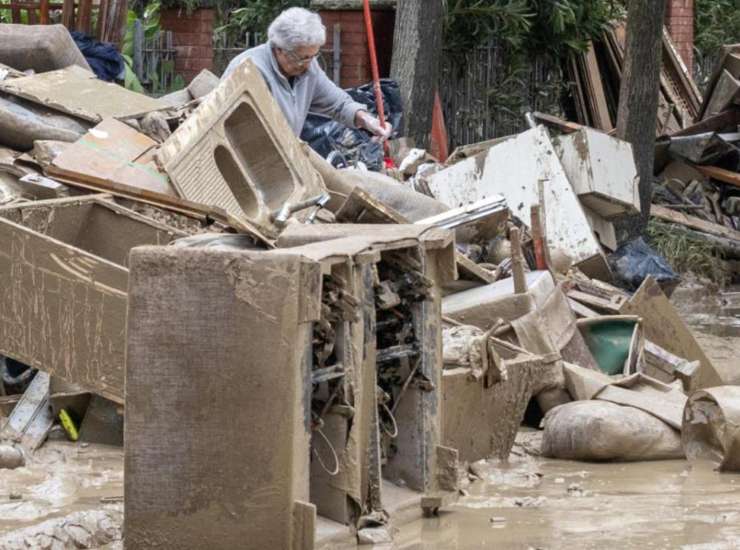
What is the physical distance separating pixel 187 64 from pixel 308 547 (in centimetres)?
1189

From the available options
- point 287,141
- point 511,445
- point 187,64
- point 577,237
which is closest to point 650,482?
point 511,445

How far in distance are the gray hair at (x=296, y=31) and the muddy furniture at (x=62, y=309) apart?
2459 millimetres

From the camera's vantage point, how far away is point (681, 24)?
66.3 feet

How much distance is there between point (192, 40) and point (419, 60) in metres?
3.21

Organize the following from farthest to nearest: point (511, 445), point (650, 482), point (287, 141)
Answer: point (287, 141) → point (511, 445) → point (650, 482)

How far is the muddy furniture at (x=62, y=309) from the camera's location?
6609 mm

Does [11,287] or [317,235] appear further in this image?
[11,287]

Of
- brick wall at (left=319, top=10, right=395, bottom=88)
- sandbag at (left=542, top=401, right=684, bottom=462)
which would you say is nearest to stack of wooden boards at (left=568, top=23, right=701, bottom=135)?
brick wall at (left=319, top=10, right=395, bottom=88)

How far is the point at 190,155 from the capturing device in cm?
809

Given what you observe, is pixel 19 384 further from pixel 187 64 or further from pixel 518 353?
pixel 187 64

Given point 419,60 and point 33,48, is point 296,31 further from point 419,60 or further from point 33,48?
point 419,60

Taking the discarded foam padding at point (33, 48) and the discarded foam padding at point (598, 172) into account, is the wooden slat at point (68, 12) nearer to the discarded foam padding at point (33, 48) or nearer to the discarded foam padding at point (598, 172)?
the discarded foam padding at point (33, 48)

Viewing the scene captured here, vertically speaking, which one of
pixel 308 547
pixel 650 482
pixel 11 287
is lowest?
pixel 650 482

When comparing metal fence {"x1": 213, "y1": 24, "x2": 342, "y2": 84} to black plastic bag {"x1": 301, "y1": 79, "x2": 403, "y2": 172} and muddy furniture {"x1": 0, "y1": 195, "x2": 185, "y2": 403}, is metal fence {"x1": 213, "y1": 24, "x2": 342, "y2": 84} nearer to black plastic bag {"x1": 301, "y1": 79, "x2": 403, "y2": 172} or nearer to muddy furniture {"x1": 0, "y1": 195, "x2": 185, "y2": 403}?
black plastic bag {"x1": 301, "y1": 79, "x2": 403, "y2": 172}
